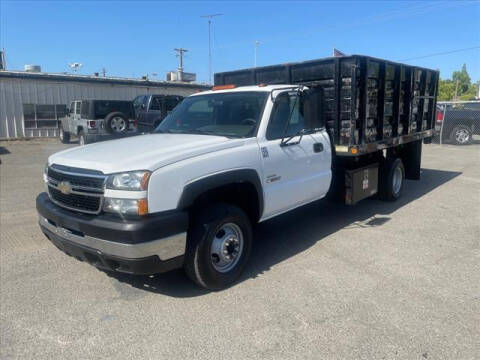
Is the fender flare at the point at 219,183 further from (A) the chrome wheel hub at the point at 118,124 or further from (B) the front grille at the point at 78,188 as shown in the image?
(A) the chrome wheel hub at the point at 118,124

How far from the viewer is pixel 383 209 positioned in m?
6.84

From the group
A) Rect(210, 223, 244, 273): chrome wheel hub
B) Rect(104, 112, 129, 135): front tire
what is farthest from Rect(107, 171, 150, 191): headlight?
Rect(104, 112, 129, 135): front tire

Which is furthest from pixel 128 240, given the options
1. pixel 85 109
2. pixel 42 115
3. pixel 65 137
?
pixel 42 115

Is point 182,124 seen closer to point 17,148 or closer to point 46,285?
point 46,285

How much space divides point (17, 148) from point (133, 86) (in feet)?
27.8

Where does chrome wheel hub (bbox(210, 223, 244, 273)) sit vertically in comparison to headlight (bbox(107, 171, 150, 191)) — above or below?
below

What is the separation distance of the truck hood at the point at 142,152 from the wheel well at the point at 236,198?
41cm

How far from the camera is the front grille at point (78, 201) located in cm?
339

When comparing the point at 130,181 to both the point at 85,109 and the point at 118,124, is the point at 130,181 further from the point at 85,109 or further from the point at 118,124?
the point at 85,109

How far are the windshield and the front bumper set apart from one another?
4.56ft

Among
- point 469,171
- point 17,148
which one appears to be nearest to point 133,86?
point 17,148

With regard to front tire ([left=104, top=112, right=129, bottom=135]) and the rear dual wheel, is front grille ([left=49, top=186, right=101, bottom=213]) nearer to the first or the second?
Answer: the rear dual wheel

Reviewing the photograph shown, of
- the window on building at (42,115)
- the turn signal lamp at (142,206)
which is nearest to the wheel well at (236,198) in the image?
the turn signal lamp at (142,206)

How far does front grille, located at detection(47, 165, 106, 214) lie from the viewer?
3.34 meters
